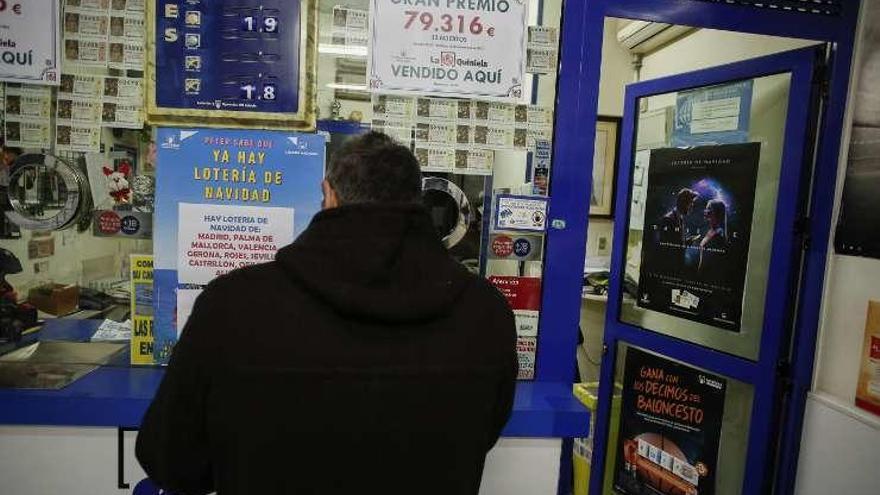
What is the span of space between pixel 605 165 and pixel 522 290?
9.74 ft

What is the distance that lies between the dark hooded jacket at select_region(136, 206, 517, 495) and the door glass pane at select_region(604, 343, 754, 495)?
1.99 meters

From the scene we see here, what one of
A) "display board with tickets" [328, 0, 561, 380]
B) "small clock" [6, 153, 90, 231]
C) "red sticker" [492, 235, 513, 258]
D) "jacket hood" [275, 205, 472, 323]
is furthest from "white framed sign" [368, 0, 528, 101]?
"small clock" [6, 153, 90, 231]

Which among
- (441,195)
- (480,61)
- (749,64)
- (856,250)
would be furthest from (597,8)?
(856,250)

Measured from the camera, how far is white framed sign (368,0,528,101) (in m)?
1.61

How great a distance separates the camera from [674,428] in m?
2.72

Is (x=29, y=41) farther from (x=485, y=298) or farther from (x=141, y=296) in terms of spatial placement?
(x=485, y=298)

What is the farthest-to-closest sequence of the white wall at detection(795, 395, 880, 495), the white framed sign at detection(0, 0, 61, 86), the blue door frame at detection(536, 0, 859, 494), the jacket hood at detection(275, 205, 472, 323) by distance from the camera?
the white wall at detection(795, 395, 880, 495) < the blue door frame at detection(536, 0, 859, 494) < the white framed sign at detection(0, 0, 61, 86) < the jacket hood at detection(275, 205, 472, 323)

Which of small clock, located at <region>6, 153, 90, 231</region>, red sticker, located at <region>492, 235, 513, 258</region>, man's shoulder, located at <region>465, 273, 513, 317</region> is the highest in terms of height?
small clock, located at <region>6, 153, 90, 231</region>

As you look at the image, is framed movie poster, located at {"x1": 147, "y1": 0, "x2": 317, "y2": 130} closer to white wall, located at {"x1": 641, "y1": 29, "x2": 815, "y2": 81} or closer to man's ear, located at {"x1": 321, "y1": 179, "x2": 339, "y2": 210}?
man's ear, located at {"x1": 321, "y1": 179, "x2": 339, "y2": 210}

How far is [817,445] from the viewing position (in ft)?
6.91

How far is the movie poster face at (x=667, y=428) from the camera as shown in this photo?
2.56 m

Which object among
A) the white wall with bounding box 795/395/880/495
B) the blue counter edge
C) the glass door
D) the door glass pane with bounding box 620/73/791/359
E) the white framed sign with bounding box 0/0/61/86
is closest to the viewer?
the blue counter edge

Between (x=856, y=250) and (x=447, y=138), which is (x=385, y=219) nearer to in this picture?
(x=447, y=138)

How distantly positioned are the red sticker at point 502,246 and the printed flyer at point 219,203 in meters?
0.57
